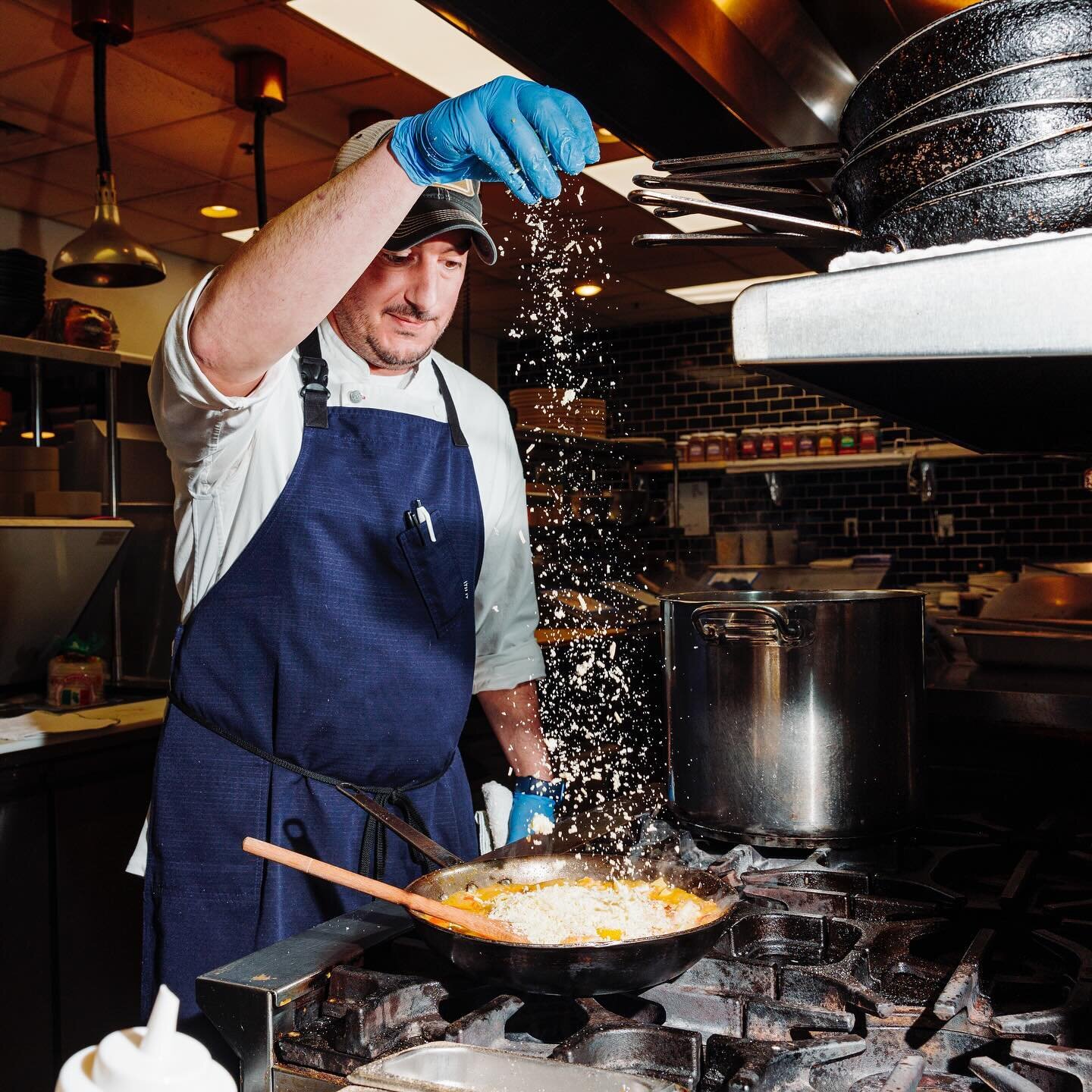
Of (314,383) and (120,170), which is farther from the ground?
(120,170)

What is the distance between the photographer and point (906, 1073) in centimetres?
66

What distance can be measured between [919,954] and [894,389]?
53 centimetres

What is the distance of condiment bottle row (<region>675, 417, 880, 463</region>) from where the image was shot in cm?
664

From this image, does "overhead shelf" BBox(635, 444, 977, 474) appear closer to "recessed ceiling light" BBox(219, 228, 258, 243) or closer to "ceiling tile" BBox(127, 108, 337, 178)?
"recessed ceiling light" BBox(219, 228, 258, 243)

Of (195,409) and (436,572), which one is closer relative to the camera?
(195,409)

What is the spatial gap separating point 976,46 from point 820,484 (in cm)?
672

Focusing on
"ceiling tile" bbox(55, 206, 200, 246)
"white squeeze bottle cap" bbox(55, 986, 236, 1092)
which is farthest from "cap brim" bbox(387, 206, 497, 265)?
"ceiling tile" bbox(55, 206, 200, 246)

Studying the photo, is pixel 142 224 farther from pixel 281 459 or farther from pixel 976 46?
pixel 976 46

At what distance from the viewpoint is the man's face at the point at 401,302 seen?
1.75 meters

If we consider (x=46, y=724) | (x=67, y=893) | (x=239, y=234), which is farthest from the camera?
(x=239, y=234)

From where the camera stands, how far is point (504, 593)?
2.00m

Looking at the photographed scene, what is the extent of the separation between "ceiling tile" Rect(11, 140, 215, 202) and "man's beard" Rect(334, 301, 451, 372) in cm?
329

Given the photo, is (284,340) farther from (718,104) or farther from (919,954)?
(919,954)

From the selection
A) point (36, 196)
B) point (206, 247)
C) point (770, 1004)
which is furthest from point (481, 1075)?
point (206, 247)
